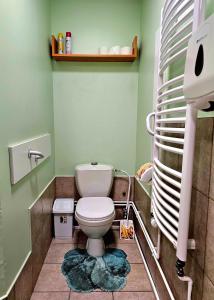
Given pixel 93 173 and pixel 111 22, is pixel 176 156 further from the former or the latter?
pixel 111 22

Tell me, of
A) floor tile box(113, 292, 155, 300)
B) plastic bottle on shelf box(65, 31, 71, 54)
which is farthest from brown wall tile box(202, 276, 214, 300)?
plastic bottle on shelf box(65, 31, 71, 54)

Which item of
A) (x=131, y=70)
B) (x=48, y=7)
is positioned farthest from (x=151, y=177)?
(x=48, y=7)

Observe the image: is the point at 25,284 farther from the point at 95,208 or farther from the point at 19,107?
the point at 19,107

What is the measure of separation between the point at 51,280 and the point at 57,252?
0.35 m

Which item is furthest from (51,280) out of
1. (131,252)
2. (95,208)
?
(131,252)

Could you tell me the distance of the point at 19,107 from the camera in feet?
4.27

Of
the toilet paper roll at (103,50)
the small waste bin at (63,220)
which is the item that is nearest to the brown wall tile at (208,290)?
the small waste bin at (63,220)

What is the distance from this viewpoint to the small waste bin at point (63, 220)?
7.12ft

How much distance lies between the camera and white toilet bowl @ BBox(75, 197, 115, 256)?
68.1 inches

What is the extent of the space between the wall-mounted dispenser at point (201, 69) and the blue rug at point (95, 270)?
1.56m

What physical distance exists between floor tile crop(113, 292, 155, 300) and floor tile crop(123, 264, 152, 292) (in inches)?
1.2

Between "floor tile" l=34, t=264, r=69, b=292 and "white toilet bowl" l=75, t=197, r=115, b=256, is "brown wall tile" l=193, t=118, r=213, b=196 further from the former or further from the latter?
"floor tile" l=34, t=264, r=69, b=292

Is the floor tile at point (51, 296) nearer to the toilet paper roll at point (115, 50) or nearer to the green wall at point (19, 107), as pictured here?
the green wall at point (19, 107)

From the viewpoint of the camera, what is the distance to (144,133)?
77.9 inches
